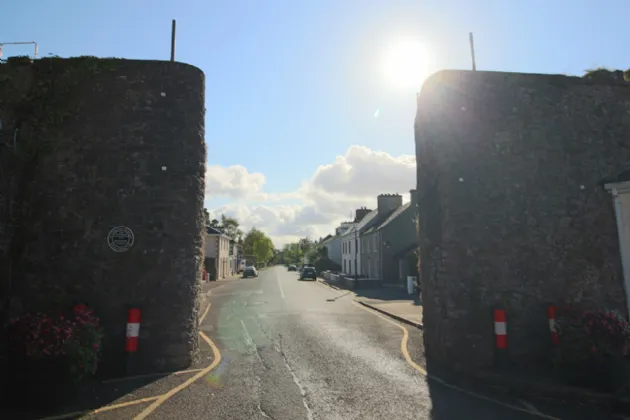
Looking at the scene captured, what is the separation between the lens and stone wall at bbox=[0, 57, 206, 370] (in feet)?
27.1

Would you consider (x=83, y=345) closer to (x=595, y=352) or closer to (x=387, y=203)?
(x=595, y=352)

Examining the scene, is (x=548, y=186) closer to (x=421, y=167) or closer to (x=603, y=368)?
(x=421, y=167)

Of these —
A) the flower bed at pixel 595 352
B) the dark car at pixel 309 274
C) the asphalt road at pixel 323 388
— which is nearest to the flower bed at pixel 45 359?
the asphalt road at pixel 323 388

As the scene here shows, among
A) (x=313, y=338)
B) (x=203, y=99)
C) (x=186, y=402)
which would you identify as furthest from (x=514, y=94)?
(x=186, y=402)

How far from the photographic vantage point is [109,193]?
28.3 ft

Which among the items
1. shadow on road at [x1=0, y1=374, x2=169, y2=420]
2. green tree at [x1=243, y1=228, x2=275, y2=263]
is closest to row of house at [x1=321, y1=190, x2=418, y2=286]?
shadow on road at [x1=0, y1=374, x2=169, y2=420]

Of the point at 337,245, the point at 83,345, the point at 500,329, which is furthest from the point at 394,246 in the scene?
the point at 337,245

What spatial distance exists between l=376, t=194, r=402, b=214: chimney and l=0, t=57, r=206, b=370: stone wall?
131ft

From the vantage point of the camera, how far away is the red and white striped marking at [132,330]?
7.94m

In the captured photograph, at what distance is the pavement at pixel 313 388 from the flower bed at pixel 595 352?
90 centimetres

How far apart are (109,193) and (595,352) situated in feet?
31.5

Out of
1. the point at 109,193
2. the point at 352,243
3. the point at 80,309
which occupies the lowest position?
the point at 80,309

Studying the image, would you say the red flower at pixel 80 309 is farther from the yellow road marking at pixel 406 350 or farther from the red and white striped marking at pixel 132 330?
the yellow road marking at pixel 406 350

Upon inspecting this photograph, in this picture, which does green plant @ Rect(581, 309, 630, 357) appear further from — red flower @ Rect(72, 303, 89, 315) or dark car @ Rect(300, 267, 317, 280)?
dark car @ Rect(300, 267, 317, 280)
